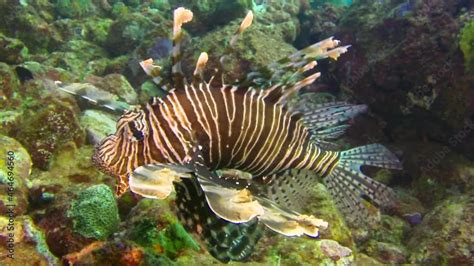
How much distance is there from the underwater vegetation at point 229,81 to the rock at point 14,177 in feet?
0.05

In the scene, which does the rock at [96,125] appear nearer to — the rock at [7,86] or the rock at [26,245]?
the rock at [7,86]

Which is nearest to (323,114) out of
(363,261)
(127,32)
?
(363,261)

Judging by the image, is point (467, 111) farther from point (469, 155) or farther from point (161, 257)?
Answer: point (161, 257)

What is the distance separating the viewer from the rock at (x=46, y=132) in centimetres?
390

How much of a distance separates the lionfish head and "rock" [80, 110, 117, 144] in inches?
98.0

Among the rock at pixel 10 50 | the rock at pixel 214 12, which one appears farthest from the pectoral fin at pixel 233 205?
the rock at pixel 214 12

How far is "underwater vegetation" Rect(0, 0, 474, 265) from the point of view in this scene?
2816 millimetres

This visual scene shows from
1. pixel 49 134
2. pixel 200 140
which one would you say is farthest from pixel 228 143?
pixel 49 134

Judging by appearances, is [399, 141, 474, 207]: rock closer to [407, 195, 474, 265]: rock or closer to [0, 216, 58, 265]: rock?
[407, 195, 474, 265]: rock

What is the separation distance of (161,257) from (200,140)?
0.84 m

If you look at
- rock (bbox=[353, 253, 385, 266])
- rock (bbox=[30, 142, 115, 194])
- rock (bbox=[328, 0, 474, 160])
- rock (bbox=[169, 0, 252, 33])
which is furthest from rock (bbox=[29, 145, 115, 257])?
rock (bbox=[169, 0, 252, 33])

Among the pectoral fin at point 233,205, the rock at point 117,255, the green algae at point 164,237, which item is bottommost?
the green algae at point 164,237

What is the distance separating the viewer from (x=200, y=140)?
2.16 meters

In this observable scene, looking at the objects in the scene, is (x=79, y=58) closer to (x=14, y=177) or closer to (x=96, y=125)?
(x=96, y=125)
